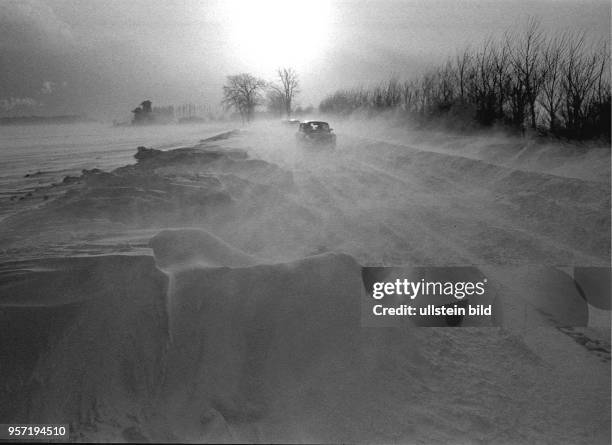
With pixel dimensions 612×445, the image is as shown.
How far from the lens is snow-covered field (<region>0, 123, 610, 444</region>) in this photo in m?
1.94

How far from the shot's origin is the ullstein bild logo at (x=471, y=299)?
238 cm

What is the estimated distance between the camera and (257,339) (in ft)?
7.25

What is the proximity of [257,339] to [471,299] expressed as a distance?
1.23 metres

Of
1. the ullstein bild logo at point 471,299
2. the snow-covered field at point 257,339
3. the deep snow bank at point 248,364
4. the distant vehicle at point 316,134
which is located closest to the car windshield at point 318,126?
the distant vehicle at point 316,134

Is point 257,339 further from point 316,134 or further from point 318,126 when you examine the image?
point 318,126

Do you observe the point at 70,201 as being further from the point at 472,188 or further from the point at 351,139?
the point at 351,139

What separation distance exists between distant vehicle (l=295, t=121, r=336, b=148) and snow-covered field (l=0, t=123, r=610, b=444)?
6.20m

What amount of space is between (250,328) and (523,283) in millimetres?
1846

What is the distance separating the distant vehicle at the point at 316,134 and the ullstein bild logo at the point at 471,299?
6.97 metres

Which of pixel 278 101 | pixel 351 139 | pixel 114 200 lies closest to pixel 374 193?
pixel 278 101

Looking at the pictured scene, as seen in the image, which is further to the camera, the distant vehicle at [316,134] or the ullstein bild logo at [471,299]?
the distant vehicle at [316,134]

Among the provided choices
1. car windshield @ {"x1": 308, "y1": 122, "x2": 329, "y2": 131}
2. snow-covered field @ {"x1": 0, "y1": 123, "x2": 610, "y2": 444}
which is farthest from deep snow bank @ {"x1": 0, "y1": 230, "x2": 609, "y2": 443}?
car windshield @ {"x1": 308, "y1": 122, "x2": 329, "y2": 131}

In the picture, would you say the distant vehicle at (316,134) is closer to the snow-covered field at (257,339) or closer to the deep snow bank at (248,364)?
the snow-covered field at (257,339)

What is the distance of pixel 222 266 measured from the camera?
2490mm
